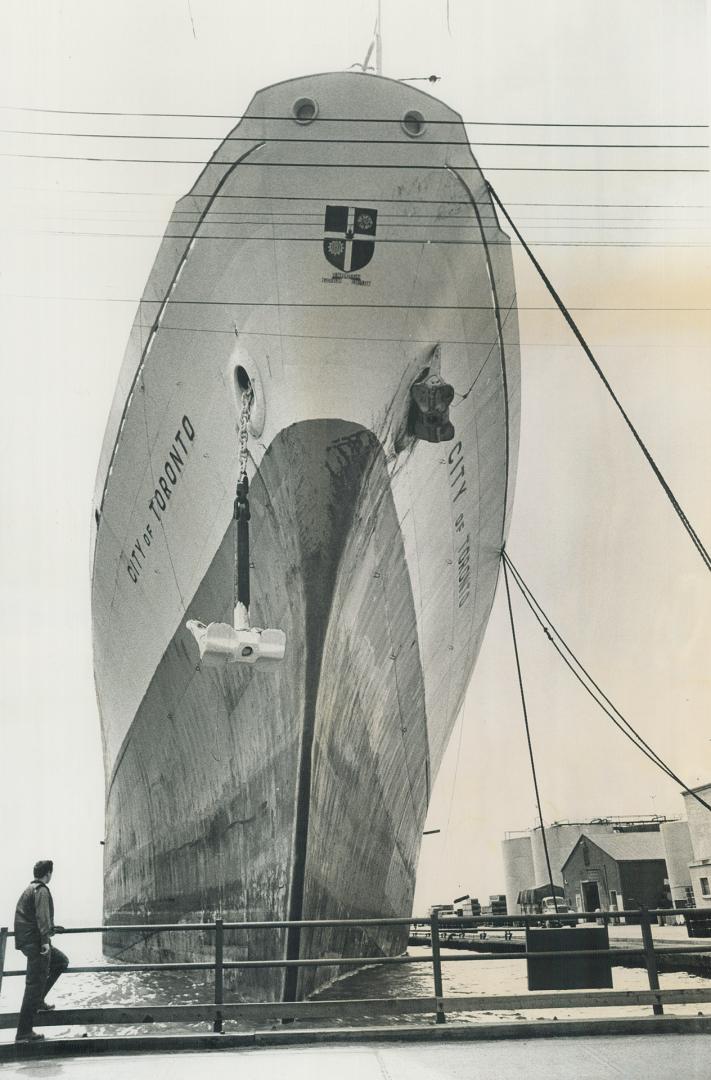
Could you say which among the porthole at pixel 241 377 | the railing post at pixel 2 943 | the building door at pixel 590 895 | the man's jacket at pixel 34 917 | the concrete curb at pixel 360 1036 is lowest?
the building door at pixel 590 895

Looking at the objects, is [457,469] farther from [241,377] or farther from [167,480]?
[167,480]

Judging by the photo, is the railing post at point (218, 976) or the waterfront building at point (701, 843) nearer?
the railing post at point (218, 976)

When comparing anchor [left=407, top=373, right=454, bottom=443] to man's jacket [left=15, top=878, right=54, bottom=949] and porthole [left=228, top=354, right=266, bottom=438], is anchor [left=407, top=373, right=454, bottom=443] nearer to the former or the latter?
porthole [left=228, top=354, right=266, bottom=438]

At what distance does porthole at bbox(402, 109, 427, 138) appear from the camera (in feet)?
21.9

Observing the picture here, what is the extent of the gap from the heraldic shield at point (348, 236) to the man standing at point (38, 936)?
15.5 ft

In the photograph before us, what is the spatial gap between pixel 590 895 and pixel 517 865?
40.1 ft

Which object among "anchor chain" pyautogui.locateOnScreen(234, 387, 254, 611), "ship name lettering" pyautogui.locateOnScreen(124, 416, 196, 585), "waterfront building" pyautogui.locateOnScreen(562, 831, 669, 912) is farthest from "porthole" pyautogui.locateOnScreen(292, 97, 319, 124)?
"waterfront building" pyautogui.locateOnScreen(562, 831, 669, 912)

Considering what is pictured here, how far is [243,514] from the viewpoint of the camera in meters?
6.70

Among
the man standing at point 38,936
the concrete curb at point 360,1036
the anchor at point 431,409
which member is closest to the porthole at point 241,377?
the anchor at point 431,409

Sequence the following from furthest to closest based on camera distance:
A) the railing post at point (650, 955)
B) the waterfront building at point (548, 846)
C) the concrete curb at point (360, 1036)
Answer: the waterfront building at point (548, 846), the railing post at point (650, 955), the concrete curb at point (360, 1036)

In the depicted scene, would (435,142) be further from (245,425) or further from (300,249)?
(245,425)

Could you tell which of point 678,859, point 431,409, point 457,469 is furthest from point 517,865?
point 431,409

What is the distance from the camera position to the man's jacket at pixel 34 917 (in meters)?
4.11

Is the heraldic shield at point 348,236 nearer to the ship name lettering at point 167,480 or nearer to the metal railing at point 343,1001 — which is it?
the ship name lettering at point 167,480
